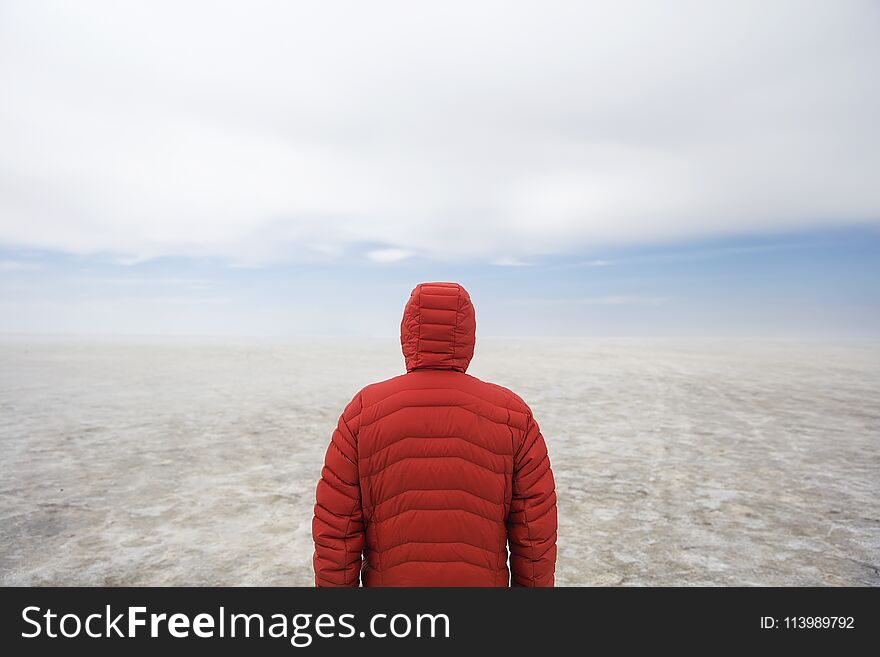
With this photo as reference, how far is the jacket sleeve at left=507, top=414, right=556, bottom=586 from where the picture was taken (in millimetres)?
2607

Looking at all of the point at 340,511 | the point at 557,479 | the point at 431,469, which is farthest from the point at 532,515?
the point at 557,479

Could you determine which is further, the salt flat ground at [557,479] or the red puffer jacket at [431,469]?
the salt flat ground at [557,479]

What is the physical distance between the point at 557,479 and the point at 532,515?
5139 millimetres

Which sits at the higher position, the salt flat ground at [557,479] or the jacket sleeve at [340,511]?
the jacket sleeve at [340,511]

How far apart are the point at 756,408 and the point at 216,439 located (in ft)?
38.3

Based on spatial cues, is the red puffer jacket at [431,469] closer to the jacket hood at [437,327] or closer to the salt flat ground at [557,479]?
the jacket hood at [437,327]

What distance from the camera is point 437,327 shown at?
2.57 m

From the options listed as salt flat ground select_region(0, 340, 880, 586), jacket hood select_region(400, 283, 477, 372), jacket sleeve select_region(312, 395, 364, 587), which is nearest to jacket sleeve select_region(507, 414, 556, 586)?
jacket hood select_region(400, 283, 477, 372)

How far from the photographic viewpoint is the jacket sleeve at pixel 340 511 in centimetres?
256

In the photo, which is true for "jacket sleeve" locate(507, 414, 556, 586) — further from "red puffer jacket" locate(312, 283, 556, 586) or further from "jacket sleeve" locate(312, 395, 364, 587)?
"jacket sleeve" locate(312, 395, 364, 587)

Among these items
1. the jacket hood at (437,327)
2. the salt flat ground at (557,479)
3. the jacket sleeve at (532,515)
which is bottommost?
the salt flat ground at (557,479)

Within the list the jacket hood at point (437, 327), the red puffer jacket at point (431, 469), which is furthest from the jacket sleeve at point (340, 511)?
the jacket hood at point (437, 327)

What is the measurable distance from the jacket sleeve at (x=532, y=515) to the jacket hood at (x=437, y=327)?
47 centimetres

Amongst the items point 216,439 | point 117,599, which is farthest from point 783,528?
point 216,439
